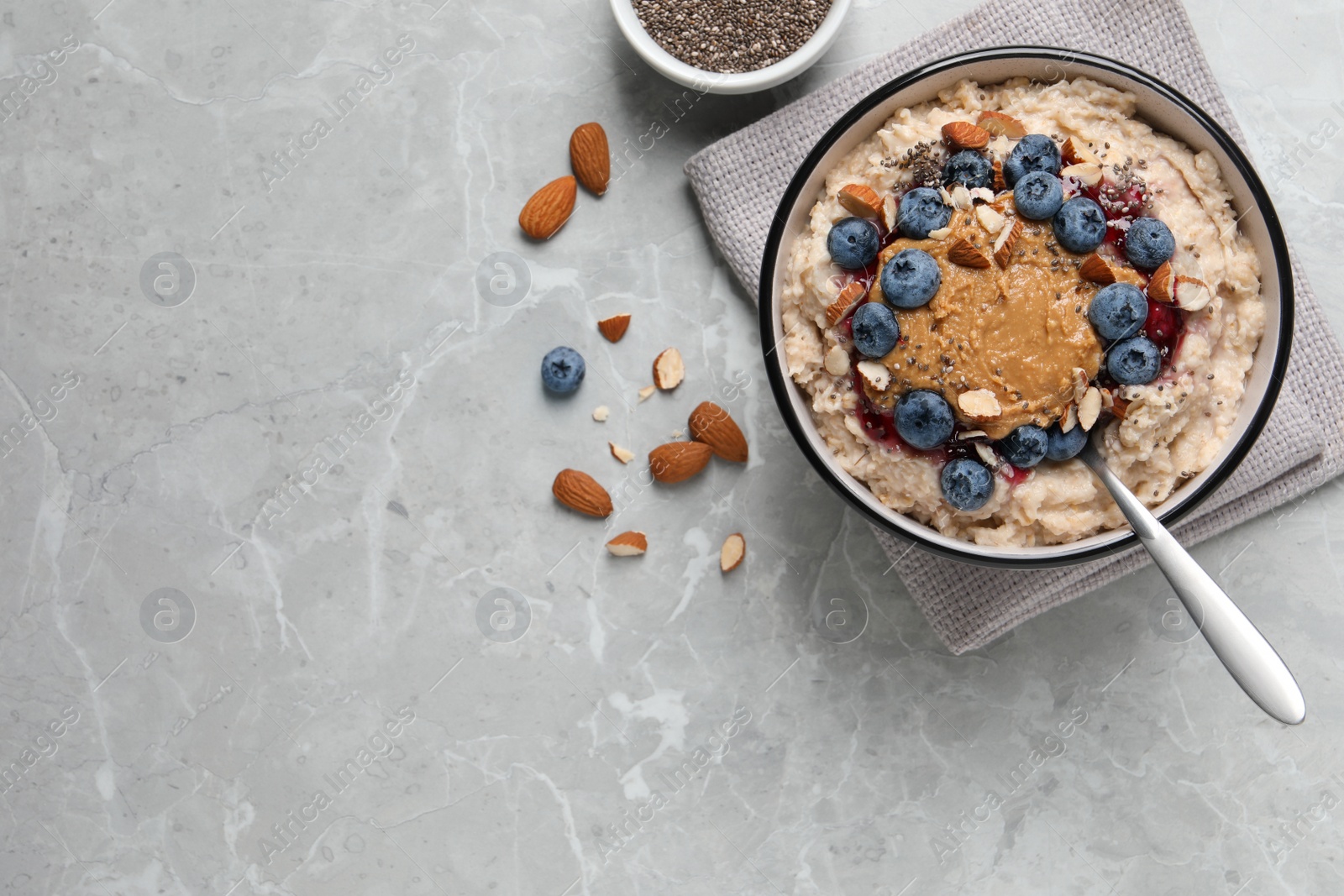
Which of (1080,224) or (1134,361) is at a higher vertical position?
(1080,224)

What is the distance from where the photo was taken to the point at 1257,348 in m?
2.17

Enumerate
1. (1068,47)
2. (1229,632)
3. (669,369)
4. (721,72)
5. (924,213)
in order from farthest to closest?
(669,369), (721,72), (1068,47), (924,213), (1229,632)

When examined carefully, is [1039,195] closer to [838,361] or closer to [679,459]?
[838,361]

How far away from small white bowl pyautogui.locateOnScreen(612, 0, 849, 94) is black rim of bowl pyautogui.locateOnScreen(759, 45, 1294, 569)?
18.3 inches

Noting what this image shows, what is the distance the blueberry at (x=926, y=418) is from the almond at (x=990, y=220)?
0.36m

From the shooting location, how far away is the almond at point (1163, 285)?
2.01 meters

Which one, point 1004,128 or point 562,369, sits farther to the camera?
point 562,369

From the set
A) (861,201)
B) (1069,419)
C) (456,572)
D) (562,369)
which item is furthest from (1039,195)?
(456,572)

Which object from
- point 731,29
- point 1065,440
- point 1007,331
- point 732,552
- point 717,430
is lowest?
point 732,552

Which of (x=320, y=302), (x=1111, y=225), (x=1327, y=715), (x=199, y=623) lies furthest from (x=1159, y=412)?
(x=199, y=623)

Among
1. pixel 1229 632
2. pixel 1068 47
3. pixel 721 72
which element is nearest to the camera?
pixel 1229 632

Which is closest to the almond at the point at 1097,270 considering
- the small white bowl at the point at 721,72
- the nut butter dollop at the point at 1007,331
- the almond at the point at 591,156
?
the nut butter dollop at the point at 1007,331

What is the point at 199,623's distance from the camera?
2912 millimetres

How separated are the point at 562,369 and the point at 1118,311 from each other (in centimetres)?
142
